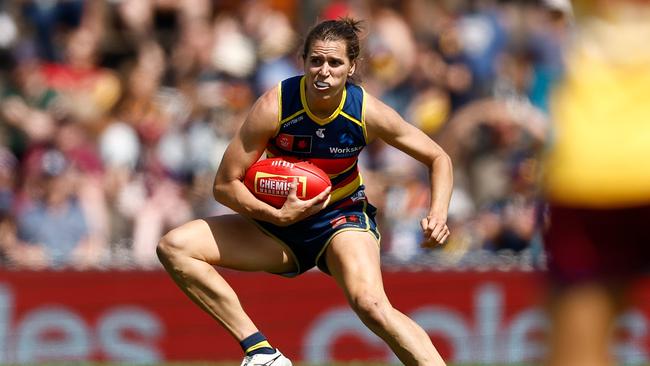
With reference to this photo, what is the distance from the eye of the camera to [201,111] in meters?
12.5

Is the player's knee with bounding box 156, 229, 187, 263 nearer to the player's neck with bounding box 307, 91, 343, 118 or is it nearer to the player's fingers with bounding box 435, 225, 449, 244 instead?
the player's neck with bounding box 307, 91, 343, 118

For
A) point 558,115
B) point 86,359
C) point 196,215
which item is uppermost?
point 558,115

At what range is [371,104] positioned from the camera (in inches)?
269

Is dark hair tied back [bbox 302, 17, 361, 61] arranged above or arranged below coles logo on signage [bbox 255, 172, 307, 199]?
above

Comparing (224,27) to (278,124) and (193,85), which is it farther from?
(278,124)

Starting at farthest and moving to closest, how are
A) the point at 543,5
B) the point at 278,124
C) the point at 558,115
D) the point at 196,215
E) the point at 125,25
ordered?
the point at 125,25, the point at 543,5, the point at 196,215, the point at 278,124, the point at 558,115

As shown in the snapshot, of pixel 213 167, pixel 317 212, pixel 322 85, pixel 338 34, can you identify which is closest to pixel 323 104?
pixel 322 85

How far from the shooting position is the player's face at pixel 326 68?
6.62m

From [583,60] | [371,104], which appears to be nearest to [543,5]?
[371,104]

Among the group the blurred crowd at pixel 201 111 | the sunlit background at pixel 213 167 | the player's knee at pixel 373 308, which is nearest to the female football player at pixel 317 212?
the player's knee at pixel 373 308

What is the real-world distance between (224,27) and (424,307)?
3.90 meters

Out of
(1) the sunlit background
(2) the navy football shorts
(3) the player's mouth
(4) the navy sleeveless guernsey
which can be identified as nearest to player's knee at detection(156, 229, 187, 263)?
(2) the navy football shorts

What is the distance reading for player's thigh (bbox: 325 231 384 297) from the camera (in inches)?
257

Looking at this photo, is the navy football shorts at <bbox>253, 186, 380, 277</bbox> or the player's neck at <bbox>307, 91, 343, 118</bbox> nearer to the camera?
the player's neck at <bbox>307, 91, 343, 118</bbox>
